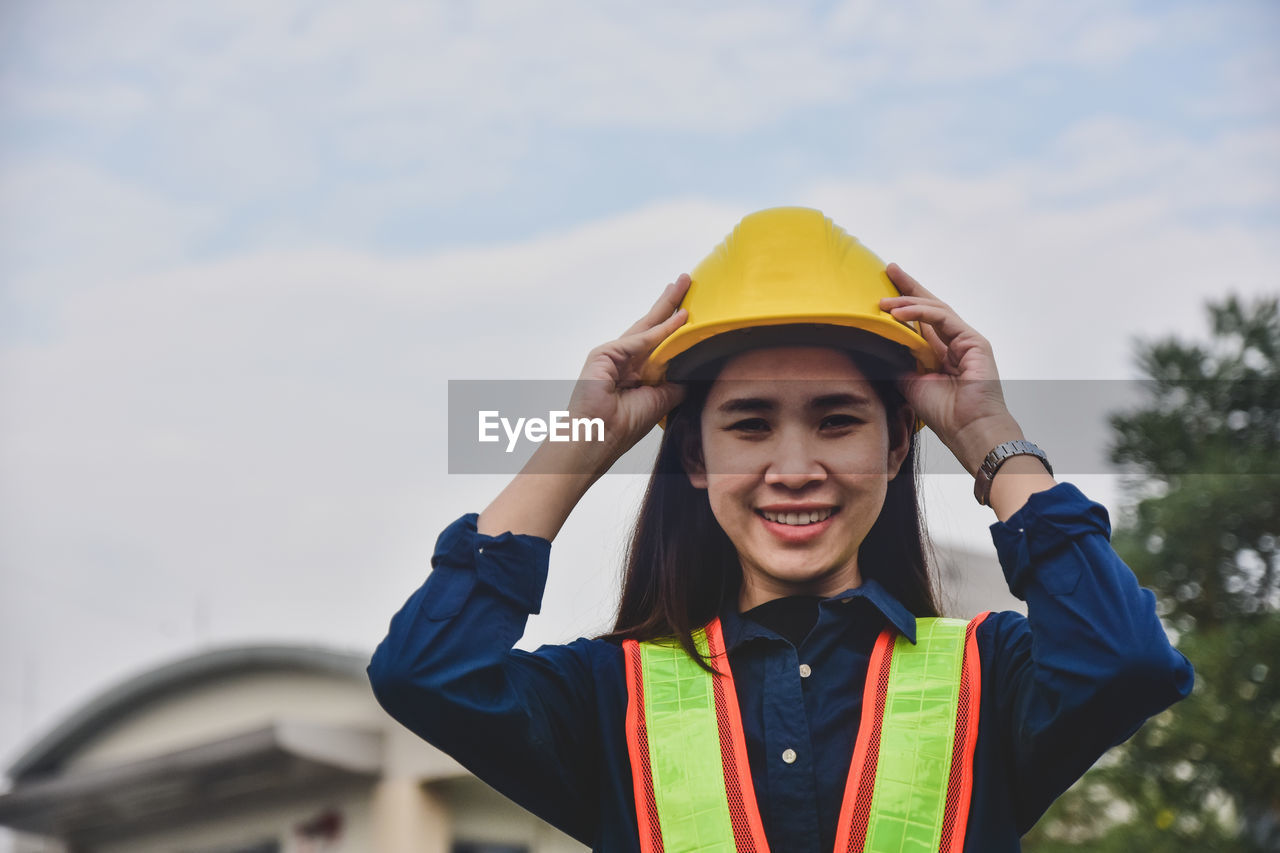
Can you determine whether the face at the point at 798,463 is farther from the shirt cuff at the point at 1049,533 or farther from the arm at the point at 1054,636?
the shirt cuff at the point at 1049,533

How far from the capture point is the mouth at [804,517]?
235cm

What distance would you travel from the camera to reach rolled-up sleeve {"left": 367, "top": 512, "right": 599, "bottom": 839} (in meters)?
2.11

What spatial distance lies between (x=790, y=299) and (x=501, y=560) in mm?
712

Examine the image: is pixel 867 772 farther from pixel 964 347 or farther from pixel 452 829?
pixel 452 829

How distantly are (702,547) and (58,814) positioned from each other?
13281 millimetres

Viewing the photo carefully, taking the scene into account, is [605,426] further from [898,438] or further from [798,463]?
[898,438]

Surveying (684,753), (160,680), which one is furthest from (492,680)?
(160,680)

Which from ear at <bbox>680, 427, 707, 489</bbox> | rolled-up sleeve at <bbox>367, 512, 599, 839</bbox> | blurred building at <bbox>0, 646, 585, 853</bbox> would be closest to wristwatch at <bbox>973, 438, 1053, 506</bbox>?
ear at <bbox>680, 427, 707, 489</bbox>

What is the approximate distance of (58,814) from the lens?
44.9 ft

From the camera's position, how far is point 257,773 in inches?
463

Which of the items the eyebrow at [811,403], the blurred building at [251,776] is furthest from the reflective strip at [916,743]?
the blurred building at [251,776]

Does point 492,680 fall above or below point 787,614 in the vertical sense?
below

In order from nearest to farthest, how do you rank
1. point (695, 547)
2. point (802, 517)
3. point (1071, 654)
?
point (1071, 654), point (802, 517), point (695, 547)

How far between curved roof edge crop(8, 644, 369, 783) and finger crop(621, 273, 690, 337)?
9.31 meters
